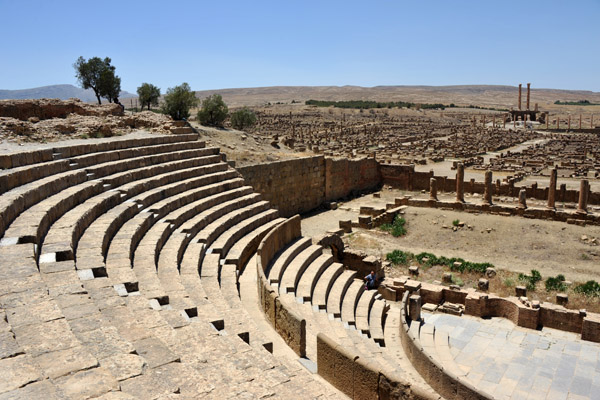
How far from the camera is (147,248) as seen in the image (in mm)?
9820

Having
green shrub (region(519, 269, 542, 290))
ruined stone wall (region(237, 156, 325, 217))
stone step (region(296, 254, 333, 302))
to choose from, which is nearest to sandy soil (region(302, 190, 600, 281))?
green shrub (region(519, 269, 542, 290))

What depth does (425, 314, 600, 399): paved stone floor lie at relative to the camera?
34.8ft

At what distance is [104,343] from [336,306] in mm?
8402

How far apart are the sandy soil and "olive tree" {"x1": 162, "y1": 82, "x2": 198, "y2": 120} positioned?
604 inches

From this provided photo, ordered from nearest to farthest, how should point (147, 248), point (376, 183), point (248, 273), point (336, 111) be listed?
point (147, 248) → point (248, 273) → point (376, 183) → point (336, 111)

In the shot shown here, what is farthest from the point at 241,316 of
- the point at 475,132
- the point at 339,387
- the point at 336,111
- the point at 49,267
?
the point at 336,111

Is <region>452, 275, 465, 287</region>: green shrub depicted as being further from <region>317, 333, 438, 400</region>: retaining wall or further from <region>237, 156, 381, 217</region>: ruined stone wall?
<region>317, 333, 438, 400</region>: retaining wall

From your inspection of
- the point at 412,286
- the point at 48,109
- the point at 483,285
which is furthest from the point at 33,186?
the point at 483,285

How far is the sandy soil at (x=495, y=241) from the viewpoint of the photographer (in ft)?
61.0

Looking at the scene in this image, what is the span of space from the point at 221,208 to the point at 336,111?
102 m

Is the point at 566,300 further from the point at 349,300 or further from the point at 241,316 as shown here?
the point at 241,316

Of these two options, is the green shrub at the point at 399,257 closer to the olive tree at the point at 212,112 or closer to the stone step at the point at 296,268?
the stone step at the point at 296,268

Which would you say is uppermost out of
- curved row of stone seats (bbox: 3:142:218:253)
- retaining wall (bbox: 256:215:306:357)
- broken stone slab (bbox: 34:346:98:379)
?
curved row of stone seats (bbox: 3:142:218:253)

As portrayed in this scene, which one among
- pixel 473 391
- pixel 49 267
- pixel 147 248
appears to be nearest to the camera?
pixel 49 267
